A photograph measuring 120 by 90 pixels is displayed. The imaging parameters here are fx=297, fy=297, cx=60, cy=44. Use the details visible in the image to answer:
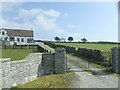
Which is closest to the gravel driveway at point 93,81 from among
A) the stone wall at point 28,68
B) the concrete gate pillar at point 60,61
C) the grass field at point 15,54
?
the concrete gate pillar at point 60,61

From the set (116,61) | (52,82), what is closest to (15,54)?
(116,61)

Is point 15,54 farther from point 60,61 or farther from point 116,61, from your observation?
point 116,61

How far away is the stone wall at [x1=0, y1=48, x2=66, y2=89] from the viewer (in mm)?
12688

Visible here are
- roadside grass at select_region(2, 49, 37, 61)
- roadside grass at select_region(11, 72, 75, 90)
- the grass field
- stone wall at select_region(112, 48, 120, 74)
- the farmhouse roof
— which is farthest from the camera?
the farmhouse roof

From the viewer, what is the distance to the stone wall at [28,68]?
500 inches

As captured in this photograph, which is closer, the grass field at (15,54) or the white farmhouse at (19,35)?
the grass field at (15,54)

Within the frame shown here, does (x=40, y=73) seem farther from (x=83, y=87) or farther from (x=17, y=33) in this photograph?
(x=17, y=33)

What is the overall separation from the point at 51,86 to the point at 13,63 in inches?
84.3

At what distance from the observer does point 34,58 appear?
16.8 m

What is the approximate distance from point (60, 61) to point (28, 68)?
3.51m

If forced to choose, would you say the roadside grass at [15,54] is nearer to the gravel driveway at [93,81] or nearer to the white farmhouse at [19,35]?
the gravel driveway at [93,81]

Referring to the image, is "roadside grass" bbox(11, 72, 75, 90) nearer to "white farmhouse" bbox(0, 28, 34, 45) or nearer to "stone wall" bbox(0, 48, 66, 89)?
"stone wall" bbox(0, 48, 66, 89)

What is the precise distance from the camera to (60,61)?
18.7 meters

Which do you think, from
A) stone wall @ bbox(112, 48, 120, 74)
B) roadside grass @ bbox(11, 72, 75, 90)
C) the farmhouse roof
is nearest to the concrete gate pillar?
roadside grass @ bbox(11, 72, 75, 90)
